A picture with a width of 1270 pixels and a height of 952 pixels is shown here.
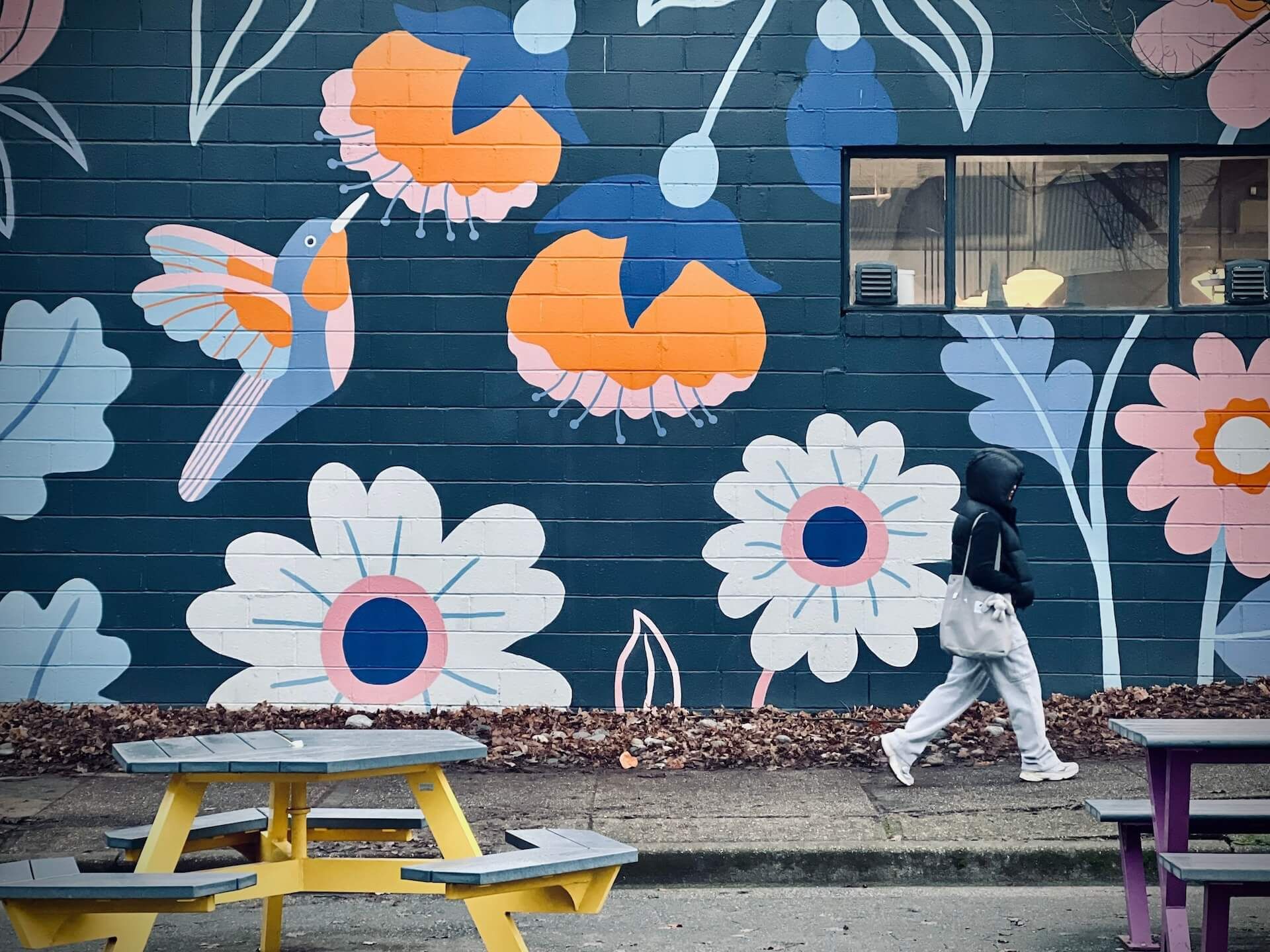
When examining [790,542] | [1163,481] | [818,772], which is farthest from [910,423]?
[818,772]

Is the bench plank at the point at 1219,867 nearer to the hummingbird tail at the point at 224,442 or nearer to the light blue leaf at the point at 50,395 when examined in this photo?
the hummingbird tail at the point at 224,442

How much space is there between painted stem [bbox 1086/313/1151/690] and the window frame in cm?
27

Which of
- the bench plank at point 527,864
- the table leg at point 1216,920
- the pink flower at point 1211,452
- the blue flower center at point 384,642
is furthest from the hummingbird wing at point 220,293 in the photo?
the table leg at point 1216,920

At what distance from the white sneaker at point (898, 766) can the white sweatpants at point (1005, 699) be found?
30mm

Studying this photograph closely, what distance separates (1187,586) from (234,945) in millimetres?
6435

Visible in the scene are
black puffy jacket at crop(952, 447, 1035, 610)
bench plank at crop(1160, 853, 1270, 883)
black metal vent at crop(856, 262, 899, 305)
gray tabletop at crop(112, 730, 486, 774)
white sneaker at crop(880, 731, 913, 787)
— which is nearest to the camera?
bench plank at crop(1160, 853, 1270, 883)

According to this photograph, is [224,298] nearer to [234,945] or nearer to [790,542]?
[790,542]

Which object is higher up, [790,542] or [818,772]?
[790,542]

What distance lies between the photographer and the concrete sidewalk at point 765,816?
6.21 m

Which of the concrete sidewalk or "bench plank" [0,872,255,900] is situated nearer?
"bench plank" [0,872,255,900]

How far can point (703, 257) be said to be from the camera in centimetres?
883

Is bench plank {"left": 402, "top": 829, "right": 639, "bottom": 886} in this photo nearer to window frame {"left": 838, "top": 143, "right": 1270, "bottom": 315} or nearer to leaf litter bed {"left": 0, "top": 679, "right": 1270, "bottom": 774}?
leaf litter bed {"left": 0, "top": 679, "right": 1270, "bottom": 774}

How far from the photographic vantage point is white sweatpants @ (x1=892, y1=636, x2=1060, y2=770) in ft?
24.2

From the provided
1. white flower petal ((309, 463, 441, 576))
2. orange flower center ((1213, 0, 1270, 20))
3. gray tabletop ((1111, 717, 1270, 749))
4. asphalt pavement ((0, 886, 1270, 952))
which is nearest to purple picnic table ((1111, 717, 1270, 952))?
gray tabletop ((1111, 717, 1270, 749))
